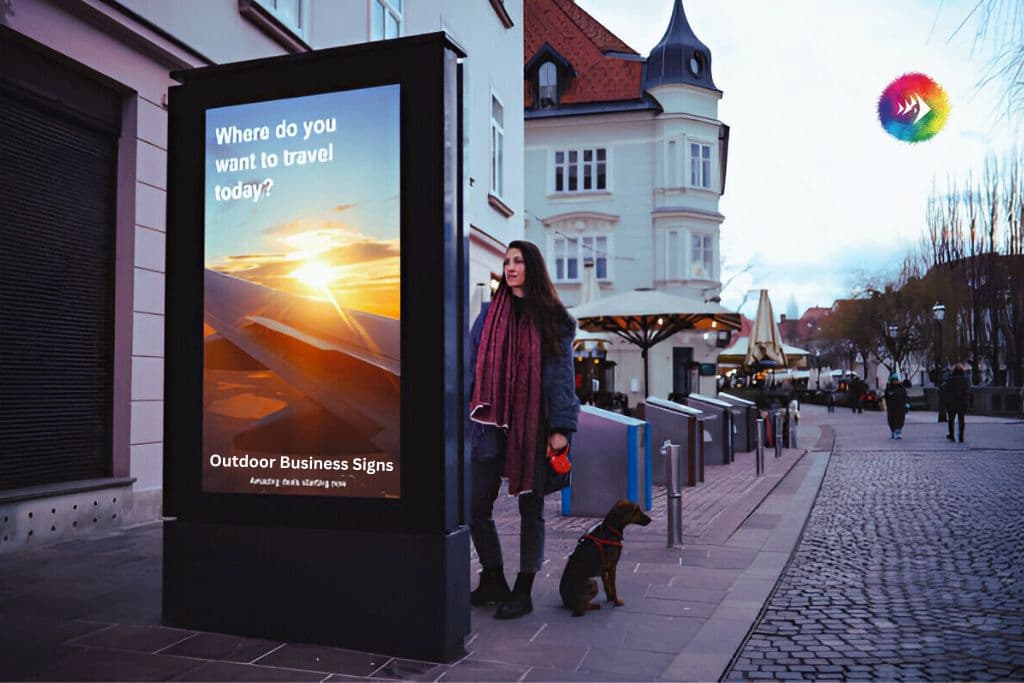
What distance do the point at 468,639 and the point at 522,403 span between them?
3.93 feet

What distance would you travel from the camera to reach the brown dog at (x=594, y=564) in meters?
5.04

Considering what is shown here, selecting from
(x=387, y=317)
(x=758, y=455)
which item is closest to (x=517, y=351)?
(x=387, y=317)

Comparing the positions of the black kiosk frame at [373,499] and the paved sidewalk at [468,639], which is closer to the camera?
the paved sidewalk at [468,639]

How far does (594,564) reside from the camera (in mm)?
5070

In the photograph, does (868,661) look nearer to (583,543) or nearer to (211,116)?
(583,543)

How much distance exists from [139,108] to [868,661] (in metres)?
7.29

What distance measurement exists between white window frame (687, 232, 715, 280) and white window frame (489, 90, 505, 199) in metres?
19.7

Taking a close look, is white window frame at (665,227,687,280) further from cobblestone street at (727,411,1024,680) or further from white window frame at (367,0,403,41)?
cobblestone street at (727,411,1024,680)

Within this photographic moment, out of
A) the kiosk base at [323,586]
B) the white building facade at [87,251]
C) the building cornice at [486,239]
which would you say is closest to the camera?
the kiosk base at [323,586]

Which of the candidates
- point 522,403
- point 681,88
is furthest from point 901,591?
point 681,88

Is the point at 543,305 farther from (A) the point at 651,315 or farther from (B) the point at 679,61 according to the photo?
(B) the point at 679,61

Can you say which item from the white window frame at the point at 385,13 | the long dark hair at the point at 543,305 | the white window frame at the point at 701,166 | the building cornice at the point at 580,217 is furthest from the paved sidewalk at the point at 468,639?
the white window frame at the point at 701,166

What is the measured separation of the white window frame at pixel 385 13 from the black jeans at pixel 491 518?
8985 mm

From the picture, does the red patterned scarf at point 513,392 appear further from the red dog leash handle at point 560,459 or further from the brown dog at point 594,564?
the brown dog at point 594,564
